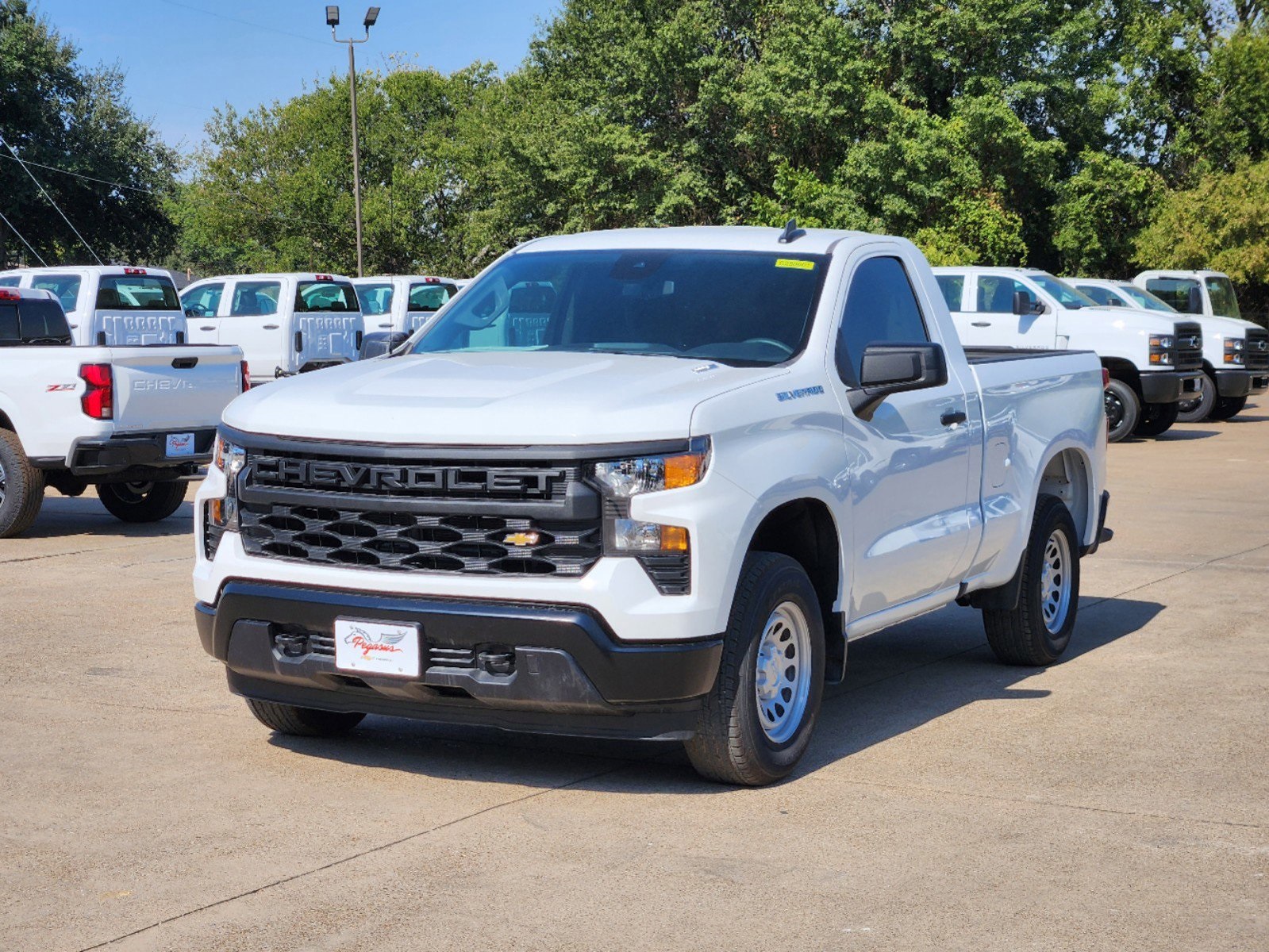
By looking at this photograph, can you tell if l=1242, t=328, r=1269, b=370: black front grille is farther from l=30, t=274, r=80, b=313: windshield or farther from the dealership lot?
the dealership lot

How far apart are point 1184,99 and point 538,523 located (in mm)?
45661

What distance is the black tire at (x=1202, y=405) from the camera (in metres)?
25.7

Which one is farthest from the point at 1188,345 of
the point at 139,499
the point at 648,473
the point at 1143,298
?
the point at 648,473

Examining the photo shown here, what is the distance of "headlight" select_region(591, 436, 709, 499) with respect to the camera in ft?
16.8

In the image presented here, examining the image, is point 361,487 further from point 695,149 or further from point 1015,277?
point 695,149

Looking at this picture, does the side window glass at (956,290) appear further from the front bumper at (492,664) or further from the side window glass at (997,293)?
the front bumper at (492,664)

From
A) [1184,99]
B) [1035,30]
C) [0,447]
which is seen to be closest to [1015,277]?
[0,447]

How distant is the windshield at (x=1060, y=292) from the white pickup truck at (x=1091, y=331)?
0.01m

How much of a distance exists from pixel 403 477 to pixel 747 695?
1.33m

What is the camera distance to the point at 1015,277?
2280 cm

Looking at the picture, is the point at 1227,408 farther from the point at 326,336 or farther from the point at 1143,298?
the point at 326,336

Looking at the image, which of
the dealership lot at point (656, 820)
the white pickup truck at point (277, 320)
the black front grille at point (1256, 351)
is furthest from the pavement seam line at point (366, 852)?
the black front grille at point (1256, 351)

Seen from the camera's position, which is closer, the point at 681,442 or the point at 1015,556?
the point at 681,442

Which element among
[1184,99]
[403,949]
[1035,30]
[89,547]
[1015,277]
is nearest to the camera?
[403,949]
